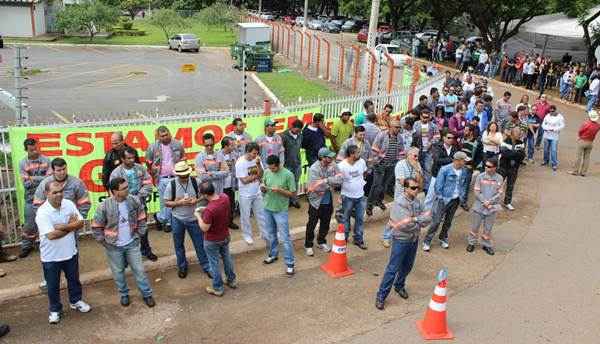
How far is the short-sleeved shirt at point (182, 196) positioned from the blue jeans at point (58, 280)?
1.30 m

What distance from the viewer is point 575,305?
7367 millimetres

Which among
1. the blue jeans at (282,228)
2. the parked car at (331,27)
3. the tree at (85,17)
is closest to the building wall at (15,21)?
the tree at (85,17)

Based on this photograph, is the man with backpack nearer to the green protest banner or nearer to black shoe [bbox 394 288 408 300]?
the green protest banner

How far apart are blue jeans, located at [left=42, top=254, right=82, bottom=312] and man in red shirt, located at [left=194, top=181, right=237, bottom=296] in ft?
4.93

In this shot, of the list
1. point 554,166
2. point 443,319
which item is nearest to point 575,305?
point 443,319

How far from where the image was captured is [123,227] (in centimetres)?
646

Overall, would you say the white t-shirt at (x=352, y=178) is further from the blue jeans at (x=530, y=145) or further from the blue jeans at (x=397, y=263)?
the blue jeans at (x=530, y=145)

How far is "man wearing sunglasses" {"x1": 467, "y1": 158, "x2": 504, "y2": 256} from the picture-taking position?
28.1 feet

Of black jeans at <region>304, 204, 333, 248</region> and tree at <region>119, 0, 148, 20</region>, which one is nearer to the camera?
black jeans at <region>304, 204, 333, 248</region>

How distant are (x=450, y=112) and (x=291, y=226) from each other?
6474mm

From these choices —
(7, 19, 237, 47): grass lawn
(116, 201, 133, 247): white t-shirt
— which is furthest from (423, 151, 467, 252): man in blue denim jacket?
(7, 19, 237, 47): grass lawn

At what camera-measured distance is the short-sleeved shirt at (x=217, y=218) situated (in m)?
6.57

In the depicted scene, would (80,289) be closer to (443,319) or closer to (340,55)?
(443,319)

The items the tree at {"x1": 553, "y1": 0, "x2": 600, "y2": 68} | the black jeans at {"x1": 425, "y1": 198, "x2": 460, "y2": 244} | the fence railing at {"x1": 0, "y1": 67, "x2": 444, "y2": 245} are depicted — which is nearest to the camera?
the fence railing at {"x1": 0, "y1": 67, "x2": 444, "y2": 245}
